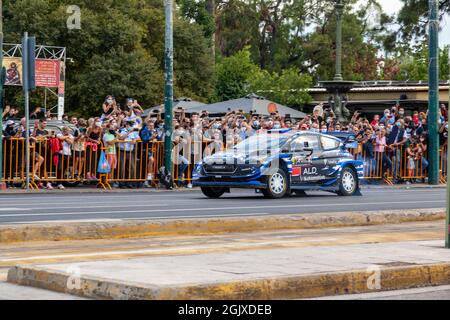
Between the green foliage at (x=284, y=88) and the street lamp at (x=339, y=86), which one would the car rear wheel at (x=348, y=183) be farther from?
the green foliage at (x=284, y=88)

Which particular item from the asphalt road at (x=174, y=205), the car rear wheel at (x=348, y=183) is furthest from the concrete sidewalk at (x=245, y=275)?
the car rear wheel at (x=348, y=183)

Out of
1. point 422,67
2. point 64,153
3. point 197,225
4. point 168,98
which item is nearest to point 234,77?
point 422,67

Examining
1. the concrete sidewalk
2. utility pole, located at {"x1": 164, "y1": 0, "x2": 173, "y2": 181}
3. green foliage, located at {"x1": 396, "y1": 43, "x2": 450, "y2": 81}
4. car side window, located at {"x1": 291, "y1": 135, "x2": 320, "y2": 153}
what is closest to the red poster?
utility pole, located at {"x1": 164, "y1": 0, "x2": 173, "y2": 181}

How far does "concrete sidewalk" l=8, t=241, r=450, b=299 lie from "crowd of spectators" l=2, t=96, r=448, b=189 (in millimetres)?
15954

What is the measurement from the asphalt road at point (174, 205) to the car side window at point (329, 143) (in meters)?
1.16

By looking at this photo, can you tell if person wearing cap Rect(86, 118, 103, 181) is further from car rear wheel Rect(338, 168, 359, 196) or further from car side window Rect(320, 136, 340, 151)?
car rear wheel Rect(338, 168, 359, 196)

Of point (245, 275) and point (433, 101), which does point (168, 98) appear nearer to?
point (433, 101)

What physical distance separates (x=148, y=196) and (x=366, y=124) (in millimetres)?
10167

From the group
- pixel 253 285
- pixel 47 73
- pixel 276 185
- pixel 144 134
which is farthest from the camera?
pixel 47 73

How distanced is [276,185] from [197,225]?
8.20 meters

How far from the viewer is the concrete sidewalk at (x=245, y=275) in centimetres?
863

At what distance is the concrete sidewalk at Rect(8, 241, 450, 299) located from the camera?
8.63 meters

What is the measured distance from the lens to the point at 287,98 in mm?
67125

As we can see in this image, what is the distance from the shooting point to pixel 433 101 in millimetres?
32688
